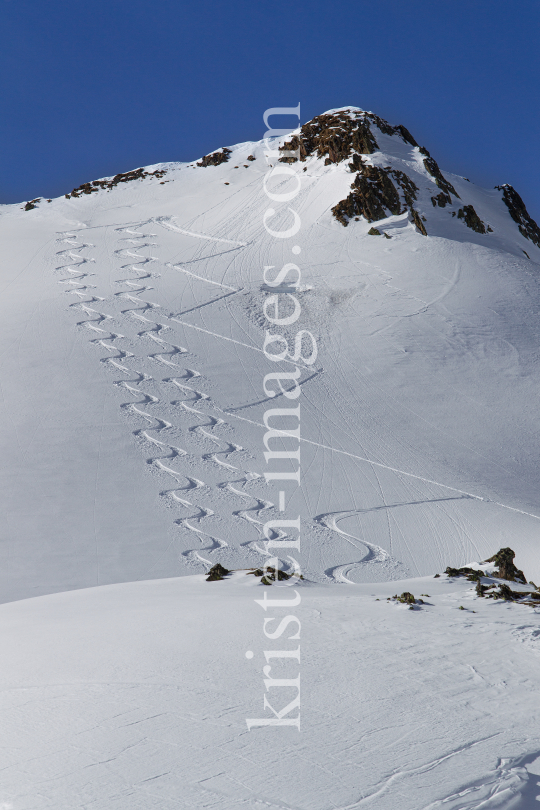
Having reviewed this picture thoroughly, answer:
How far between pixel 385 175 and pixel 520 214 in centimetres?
1150

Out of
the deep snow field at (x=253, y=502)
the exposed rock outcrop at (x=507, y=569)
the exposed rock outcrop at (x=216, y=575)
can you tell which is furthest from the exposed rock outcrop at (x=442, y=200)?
the exposed rock outcrop at (x=216, y=575)

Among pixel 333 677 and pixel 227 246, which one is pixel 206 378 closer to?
pixel 227 246

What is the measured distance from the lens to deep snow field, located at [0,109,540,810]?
3.15 metres

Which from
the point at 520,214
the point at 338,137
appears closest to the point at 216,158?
the point at 338,137

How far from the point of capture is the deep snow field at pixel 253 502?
3152 mm

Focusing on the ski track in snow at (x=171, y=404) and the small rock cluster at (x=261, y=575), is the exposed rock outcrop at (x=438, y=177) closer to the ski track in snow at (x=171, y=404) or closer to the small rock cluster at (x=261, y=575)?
the ski track in snow at (x=171, y=404)

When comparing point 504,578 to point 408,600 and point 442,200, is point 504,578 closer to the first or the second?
point 408,600

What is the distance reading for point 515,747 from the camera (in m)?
3.12

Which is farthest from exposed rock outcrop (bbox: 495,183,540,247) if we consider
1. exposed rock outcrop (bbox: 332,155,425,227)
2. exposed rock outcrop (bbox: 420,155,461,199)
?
exposed rock outcrop (bbox: 332,155,425,227)

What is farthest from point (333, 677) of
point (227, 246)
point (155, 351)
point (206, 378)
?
point (227, 246)

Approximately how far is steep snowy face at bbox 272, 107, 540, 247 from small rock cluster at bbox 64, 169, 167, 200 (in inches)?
364

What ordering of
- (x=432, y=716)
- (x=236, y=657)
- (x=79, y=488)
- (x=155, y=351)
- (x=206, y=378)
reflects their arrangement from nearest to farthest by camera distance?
(x=432, y=716)
(x=236, y=657)
(x=79, y=488)
(x=206, y=378)
(x=155, y=351)

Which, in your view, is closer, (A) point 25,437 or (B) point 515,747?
(B) point 515,747

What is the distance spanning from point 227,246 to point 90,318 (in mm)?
8486
